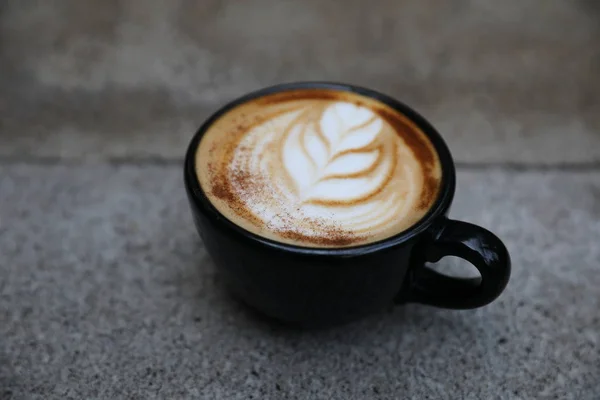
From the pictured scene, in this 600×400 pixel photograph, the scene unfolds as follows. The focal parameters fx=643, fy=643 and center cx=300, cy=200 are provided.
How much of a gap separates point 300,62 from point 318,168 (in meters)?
0.45

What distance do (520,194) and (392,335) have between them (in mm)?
284

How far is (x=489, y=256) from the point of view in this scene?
1.68ft

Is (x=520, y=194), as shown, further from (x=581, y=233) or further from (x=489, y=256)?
(x=489, y=256)

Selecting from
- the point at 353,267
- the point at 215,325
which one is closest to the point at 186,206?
the point at 215,325

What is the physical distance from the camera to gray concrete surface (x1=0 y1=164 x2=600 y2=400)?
577 millimetres

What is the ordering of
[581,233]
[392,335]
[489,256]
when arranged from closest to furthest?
[489,256] → [392,335] → [581,233]

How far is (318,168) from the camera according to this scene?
588mm

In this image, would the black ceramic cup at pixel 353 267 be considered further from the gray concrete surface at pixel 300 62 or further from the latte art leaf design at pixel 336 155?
the gray concrete surface at pixel 300 62

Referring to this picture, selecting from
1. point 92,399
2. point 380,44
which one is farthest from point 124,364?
point 380,44

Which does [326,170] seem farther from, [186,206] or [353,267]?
[186,206]

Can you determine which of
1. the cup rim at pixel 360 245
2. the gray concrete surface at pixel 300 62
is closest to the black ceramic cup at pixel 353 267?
the cup rim at pixel 360 245

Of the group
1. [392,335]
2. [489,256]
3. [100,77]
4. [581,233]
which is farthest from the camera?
[100,77]

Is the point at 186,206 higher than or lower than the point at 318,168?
lower

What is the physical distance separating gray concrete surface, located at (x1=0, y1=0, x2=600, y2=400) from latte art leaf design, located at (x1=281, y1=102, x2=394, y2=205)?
148mm
